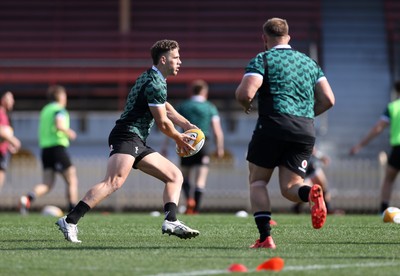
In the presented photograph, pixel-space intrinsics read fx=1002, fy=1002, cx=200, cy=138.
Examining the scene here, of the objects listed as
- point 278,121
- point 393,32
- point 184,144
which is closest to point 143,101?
point 184,144

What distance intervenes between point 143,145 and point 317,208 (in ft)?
7.22

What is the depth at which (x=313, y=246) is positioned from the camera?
9086mm

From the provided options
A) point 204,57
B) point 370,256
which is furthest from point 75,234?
point 204,57

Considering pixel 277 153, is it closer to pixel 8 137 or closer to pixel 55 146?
pixel 55 146

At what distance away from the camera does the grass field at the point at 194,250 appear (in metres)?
7.09

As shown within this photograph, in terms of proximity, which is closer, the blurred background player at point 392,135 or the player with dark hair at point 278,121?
the player with dark hair at point 278,121

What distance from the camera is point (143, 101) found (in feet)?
31.6

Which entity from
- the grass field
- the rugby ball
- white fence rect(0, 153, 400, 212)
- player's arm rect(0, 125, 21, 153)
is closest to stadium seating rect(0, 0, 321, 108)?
white fence rect(0, 153, 400, 212)

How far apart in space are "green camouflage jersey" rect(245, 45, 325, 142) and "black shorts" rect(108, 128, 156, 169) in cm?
145

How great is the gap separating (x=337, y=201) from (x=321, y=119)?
99.5 inches

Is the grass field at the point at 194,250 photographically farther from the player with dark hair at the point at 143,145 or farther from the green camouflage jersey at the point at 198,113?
the green camouflage jersey at the point at 198,113

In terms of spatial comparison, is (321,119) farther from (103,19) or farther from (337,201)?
(103,19)

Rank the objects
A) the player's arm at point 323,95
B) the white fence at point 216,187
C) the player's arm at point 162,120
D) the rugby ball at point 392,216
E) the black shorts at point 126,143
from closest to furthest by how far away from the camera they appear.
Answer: the player's arm at point 323,95 → the player's arm at point 162,120 → the black shorts at point 126,143 → the rugby ball at point 392,216 → the white fence at point 216,187

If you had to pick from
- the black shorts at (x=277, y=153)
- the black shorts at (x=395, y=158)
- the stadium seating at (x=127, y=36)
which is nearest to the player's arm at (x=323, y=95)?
the black shorts at (x=277, y=153)
